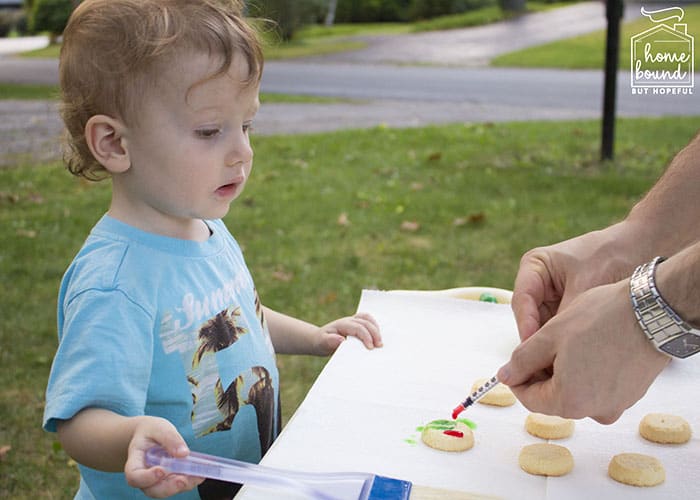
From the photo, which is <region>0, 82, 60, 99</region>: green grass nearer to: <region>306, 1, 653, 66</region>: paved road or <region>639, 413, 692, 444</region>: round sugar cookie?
<region>306, 1, 653, 66</region>: paved road

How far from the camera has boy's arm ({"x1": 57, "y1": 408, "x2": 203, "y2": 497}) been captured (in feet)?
3.93

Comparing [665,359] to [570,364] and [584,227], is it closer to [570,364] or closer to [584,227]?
[570,364]

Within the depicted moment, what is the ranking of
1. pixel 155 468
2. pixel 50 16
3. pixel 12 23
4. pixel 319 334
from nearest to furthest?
pixel 155 468
pixel 319 334
pixel 50 16
pixel 12 23

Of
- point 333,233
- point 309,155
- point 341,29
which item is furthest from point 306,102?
point 341,29

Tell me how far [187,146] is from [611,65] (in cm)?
509

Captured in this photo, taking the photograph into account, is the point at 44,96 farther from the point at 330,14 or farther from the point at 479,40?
the point at 330,14

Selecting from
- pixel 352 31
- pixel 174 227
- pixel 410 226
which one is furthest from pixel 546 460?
pixel 352 31

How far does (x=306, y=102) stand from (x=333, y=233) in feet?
18.1

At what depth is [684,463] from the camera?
140 cm

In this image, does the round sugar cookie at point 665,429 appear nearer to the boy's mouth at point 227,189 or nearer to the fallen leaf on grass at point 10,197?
the boy's mouth at point 227,189

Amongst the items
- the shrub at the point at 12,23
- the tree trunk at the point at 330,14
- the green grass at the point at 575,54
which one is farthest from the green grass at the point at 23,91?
the shrub at the point at 12,23

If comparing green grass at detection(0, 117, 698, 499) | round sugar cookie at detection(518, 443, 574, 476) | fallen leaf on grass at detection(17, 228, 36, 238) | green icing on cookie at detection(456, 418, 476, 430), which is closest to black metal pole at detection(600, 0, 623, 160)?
green grass at detection(0, 117, 698, 499)

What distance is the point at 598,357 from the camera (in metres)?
1.25

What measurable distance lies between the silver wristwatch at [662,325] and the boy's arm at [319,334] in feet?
2.14
